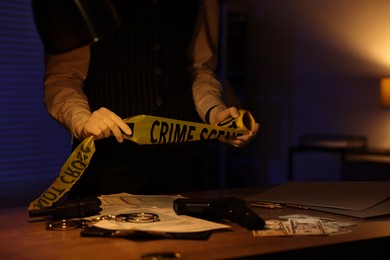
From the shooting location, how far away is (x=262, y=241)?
41.3 inches

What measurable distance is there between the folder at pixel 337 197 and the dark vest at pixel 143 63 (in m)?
0.47

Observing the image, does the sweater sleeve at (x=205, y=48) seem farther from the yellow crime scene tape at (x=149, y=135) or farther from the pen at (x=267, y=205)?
the pen at (x=267, y=205)

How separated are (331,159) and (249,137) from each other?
312 cm

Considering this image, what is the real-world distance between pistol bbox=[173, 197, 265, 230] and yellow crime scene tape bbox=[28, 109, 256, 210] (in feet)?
0.77

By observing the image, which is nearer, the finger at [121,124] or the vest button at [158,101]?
the finger at [121,124]

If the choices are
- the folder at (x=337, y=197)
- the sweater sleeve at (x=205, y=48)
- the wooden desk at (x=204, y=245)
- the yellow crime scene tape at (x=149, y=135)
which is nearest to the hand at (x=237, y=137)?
the yellow crime scene tape at (x=149, y=135)

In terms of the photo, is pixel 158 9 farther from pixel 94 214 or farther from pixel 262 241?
pixel 262 241

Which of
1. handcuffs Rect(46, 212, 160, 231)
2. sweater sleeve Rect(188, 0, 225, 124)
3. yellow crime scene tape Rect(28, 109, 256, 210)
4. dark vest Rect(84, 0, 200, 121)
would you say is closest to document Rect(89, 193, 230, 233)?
handcuffs Rect(46, 212, 160, 231)

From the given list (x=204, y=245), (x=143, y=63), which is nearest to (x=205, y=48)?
(x=143, y=63)

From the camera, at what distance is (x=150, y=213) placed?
121 cm

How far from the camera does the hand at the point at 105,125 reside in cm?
135

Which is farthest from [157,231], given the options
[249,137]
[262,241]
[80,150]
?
[249,137]

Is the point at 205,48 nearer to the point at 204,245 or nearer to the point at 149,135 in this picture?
the point at 149,135

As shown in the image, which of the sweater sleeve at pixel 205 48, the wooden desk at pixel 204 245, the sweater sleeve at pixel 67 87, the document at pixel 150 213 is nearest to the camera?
the wooden desk at pixel 204 245
